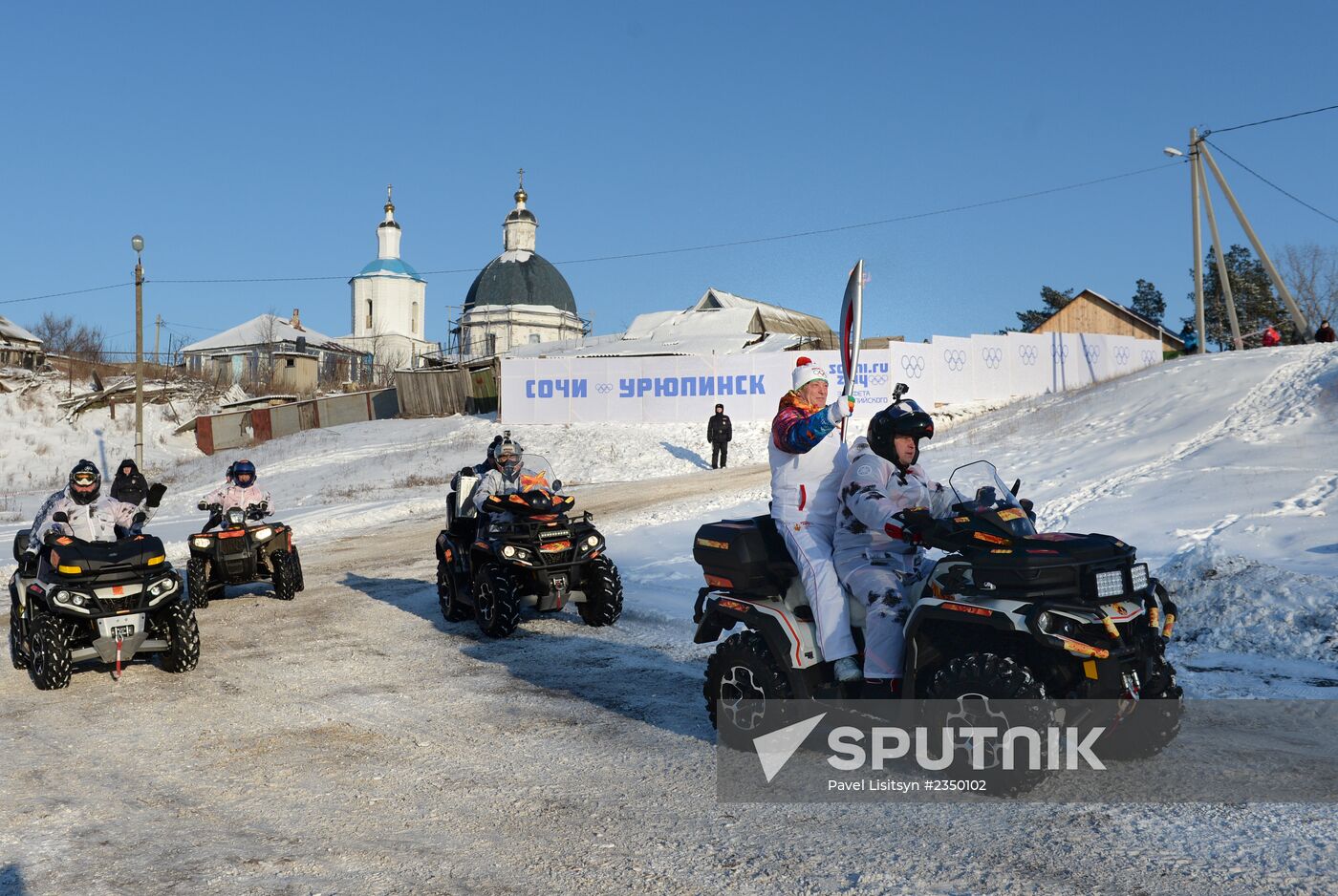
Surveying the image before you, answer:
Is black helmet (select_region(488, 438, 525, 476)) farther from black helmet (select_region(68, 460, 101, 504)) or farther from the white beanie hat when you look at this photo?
the white beanie hat

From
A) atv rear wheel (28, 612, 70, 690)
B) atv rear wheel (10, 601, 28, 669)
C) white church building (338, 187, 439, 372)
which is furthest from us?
white church building (338, 187, 439, 372)

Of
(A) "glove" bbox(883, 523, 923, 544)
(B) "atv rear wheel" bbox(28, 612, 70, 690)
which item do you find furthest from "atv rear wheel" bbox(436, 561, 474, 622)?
(A) "glove" bbox(883, 523, 923, 544)

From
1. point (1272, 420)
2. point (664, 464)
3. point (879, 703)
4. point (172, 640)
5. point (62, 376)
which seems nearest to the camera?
point (879, 703)

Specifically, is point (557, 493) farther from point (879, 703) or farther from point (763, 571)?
point (879, 703)

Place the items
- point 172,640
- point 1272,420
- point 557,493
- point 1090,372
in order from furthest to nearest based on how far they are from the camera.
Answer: point 1090,372 < point 1272,420 < point 557,493 < point 172,640

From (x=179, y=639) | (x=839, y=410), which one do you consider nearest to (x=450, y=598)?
(x=179, y=639)

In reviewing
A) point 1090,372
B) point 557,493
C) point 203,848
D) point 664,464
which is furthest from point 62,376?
point 203,848

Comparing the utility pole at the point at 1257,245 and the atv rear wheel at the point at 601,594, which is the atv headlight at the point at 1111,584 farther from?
the utility pole at the point at 1257,245

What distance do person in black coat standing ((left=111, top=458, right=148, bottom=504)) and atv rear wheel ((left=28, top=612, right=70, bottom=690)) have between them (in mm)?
4115

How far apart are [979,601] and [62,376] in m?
55.4

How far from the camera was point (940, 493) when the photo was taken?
568 centimetres

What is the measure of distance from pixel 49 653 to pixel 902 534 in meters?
6.58

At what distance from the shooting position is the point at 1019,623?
475cm

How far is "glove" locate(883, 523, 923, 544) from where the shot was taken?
5242 mm
